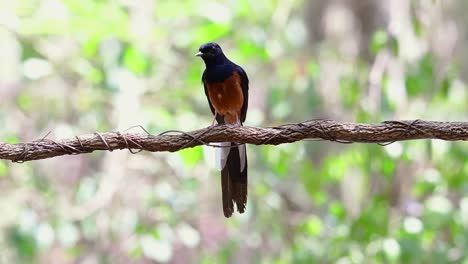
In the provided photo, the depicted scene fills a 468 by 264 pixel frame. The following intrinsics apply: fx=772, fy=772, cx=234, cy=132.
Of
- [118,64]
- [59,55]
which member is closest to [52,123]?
[59,55]

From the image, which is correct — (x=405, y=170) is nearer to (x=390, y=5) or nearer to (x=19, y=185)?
(x=390, y=5)

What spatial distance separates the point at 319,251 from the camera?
17.4 ft

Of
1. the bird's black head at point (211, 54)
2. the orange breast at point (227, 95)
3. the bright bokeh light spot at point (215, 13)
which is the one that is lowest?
the orange breast at point (227, 95)

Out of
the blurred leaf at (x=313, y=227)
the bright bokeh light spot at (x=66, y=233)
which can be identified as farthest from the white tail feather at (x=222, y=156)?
the blurred leaf at (x=313, y=227)

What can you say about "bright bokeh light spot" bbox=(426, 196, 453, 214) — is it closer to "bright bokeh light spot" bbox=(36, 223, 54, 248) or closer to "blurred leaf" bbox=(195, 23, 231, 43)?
"blurred leaf" bbox=(195, 23, 231, 43)

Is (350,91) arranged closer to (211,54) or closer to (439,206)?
(439,206)

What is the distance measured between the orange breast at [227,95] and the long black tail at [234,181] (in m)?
0.50

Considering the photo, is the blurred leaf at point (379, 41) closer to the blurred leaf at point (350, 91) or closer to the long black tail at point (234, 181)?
the blurred leaf at point (350, 91)

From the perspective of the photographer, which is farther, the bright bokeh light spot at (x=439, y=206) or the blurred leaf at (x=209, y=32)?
the blurred leaf at (x=209, y=32)

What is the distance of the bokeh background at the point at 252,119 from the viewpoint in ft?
16.1

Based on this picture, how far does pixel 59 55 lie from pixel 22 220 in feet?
5.49

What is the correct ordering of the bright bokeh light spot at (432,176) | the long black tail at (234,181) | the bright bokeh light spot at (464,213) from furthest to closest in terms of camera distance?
the bright bokeh light spot at (432,176), the bright bokeh light spot at (464,213), the long black tail at (234,181)

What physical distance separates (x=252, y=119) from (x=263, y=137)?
9.09 ft

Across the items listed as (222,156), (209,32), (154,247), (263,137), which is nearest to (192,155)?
(154,247)
